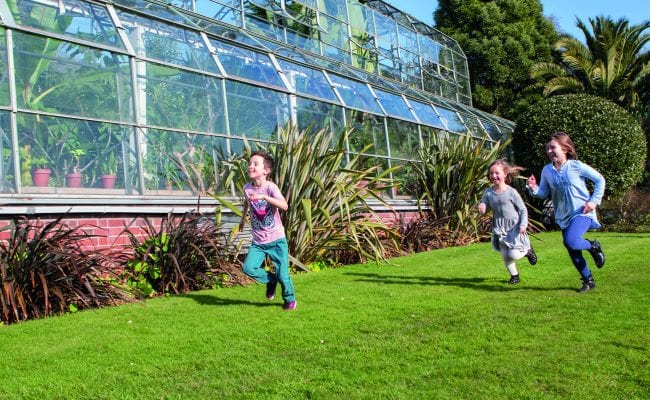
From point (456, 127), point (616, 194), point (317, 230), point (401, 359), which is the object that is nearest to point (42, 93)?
point (317, 230)

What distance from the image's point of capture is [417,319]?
5.50 m

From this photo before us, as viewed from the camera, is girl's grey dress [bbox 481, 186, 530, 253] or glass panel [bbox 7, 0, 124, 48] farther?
glass panel [bbox 7, 0, 124, 48]

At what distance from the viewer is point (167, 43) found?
9805mm

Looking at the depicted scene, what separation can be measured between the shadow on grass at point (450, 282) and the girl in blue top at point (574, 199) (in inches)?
15.5

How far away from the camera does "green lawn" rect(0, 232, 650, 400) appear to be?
3.75 meters

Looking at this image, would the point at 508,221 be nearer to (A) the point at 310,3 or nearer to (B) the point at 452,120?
(A) the point at 310,3

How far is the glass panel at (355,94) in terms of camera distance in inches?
537

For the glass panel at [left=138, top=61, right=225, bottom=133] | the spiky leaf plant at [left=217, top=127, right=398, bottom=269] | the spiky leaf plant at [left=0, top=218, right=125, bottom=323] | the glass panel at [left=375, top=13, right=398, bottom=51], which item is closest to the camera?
the spiky leaf plant at [left=0, top=218, right=125, bottom=323]

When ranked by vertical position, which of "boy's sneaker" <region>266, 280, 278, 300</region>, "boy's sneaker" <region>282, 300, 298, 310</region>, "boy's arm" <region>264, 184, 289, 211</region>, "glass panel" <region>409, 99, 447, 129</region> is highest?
"glass panel" <region>409, 99, 447, 129</region>

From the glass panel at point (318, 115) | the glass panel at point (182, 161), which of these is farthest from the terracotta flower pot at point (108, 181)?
the glass panel at point (318, 115)

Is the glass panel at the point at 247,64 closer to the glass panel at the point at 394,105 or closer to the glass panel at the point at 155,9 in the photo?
the glass panel at the point at 155,9

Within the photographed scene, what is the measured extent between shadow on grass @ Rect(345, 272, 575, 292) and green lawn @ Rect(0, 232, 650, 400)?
0.07 meters

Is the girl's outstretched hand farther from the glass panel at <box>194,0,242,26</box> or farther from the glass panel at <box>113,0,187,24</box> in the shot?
the glass panel at <box>194,0,242,26</box>

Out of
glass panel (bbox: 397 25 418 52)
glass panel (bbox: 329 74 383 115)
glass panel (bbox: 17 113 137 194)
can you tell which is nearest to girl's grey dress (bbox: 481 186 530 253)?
glass panel (bbox: 17 113 137 194)
